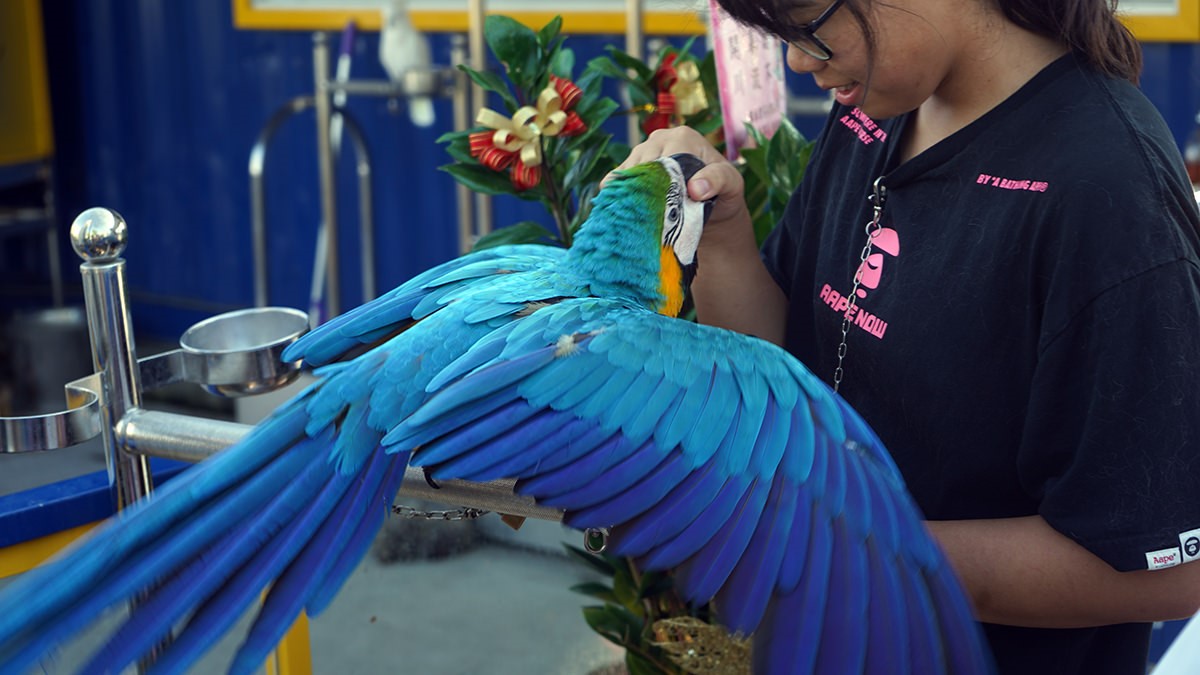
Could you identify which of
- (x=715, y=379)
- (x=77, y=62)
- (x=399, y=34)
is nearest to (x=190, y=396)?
(x=77, y=62)

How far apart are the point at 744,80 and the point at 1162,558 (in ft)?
2.36

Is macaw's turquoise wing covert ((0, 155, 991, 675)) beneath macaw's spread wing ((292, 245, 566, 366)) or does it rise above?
beneath

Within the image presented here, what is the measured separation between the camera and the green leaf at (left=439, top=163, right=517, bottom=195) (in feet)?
4.50

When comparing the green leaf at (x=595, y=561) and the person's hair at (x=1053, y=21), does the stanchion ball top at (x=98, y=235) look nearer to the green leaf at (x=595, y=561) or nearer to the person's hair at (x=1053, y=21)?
the person's hair at (x=1053, y=21)

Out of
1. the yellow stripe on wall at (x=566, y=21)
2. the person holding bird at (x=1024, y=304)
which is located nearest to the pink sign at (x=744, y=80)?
the person holding bird at (x=1024, y=304)

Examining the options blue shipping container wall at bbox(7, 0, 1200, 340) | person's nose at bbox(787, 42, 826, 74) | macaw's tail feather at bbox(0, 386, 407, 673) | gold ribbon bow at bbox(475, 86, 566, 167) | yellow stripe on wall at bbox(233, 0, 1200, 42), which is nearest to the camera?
macaw's tail feather at bbox(0, 386, 407, 673)

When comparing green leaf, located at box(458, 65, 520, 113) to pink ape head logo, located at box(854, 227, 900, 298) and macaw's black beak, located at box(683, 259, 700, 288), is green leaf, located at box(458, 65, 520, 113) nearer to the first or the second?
macaw's black beak, located at box(683, 259, 700, 288)

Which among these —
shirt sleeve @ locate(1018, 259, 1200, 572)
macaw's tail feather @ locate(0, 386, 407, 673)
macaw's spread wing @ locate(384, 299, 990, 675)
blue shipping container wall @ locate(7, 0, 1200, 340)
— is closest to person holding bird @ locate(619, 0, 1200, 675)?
shirt sleeve @ locate(1018, 259, 1200, 572)

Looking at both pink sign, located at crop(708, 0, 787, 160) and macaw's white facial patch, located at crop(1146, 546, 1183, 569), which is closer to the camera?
macaw's white facial patch, located at crop(1146, 546, 1183, 569)

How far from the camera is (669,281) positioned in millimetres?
1113

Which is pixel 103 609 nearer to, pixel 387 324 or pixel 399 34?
pixel 387 324

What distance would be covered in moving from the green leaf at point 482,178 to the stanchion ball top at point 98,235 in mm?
454

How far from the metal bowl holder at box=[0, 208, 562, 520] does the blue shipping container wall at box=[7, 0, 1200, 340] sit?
233 cm

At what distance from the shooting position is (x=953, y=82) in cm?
97
